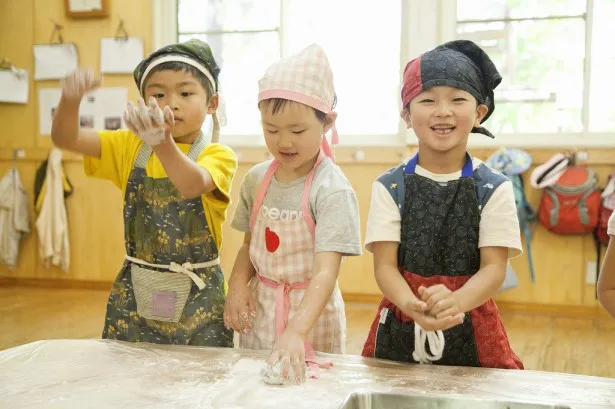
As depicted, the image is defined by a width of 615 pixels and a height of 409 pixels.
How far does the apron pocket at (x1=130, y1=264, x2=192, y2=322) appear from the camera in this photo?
5.10 feet

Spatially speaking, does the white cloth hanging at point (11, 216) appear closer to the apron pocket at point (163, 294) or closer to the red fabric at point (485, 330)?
the apron pocket at point (163, 294)

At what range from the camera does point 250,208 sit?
1551 millimetres

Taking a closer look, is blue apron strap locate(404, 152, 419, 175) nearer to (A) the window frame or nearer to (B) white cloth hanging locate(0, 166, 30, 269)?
(A) the window frame

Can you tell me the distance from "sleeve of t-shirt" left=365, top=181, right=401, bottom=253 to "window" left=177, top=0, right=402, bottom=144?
3.07 meters

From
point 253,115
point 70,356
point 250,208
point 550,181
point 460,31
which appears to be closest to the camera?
point 70,356

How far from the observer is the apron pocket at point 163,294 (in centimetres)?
155

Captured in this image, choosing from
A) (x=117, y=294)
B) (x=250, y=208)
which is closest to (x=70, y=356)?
(x=117, y=294)

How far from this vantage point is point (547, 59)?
13.5 feet

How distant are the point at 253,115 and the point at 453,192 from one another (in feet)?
11.3

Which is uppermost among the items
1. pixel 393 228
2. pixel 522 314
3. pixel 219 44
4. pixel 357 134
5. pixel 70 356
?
pixel 219 44

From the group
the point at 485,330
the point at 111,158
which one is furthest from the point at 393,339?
the point at 111,158

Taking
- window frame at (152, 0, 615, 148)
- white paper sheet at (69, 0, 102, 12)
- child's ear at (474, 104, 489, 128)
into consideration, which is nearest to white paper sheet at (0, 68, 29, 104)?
white paper sheet at (69, 0, 102, 12)

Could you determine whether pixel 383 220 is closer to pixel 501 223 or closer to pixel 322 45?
pixel 501 223

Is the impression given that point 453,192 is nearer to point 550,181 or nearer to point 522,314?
point 550,181
